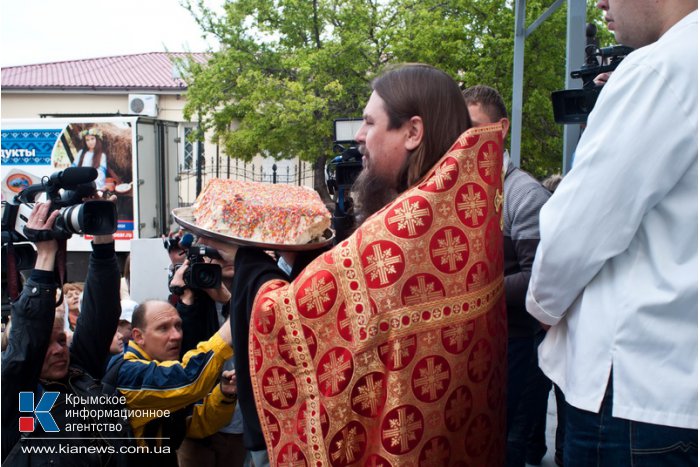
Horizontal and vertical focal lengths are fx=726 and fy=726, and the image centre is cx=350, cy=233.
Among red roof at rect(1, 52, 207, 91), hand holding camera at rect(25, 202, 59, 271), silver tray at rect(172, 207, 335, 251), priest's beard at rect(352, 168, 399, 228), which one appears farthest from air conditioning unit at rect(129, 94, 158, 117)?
priest's beard at rect(352, 168, 399, 228)

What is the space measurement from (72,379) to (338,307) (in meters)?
1.63

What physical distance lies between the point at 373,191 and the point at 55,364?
163cm

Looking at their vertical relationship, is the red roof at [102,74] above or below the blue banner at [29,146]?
above

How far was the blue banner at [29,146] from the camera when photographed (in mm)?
14523

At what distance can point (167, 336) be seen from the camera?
371 cm

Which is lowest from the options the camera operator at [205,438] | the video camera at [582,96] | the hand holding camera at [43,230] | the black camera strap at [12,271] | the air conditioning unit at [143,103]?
the camera operator at [205,438]

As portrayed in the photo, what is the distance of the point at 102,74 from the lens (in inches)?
1305

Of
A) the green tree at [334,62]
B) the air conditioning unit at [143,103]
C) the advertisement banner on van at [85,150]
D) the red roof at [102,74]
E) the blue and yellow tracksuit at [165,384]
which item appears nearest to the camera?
the blue and yellow tracksuit at [165,384]

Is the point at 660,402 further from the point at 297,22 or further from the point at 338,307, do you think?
the point at 297,22

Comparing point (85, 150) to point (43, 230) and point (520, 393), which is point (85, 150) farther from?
point (520, 393)

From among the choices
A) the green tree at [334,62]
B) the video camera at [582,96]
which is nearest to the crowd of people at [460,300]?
the video camera at [582,96]

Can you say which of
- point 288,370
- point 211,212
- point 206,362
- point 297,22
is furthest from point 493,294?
point 297,22

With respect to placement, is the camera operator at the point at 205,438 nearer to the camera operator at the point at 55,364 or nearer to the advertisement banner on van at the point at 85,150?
the camera operator at the point at 55,364

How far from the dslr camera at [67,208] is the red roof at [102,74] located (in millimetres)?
26424
